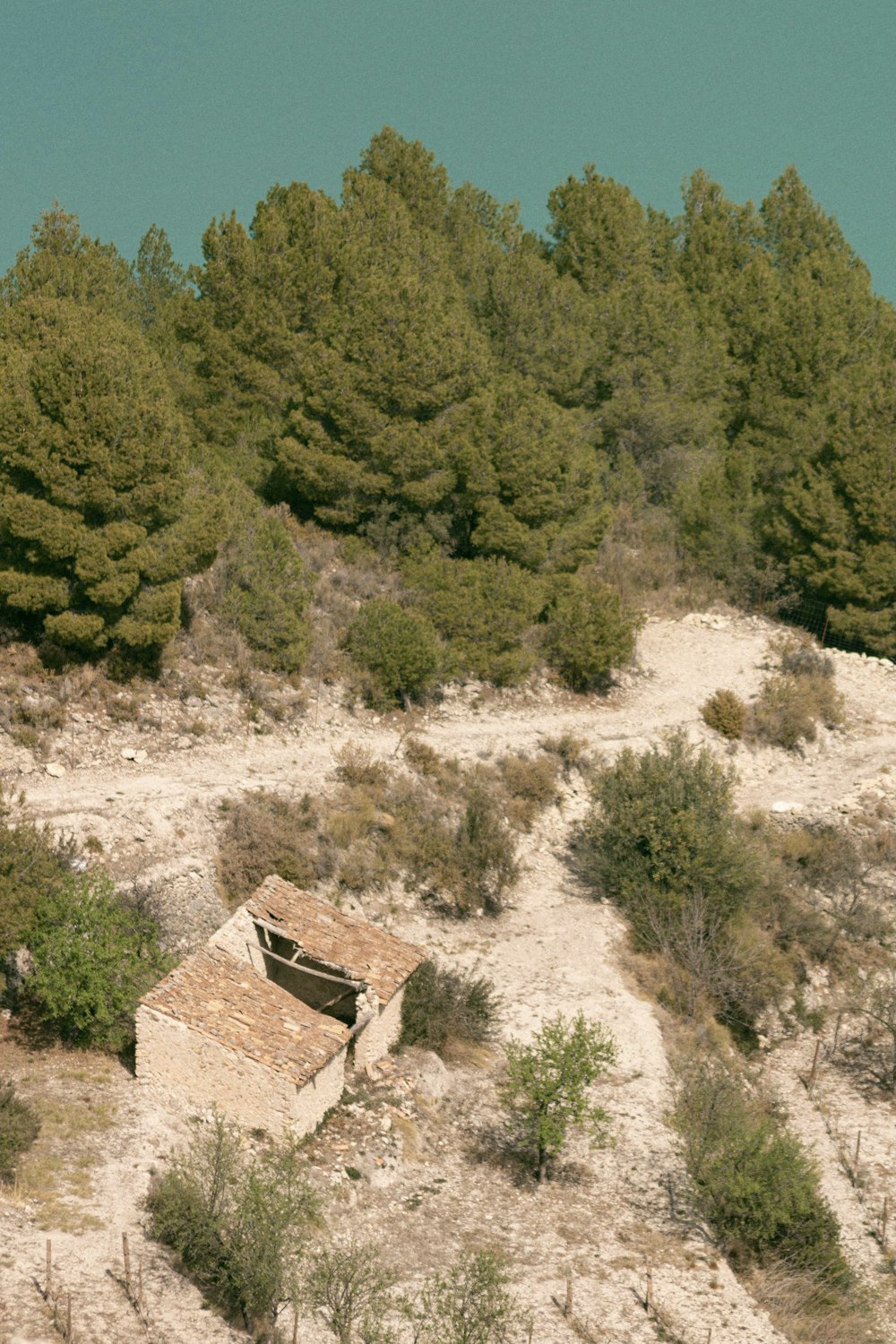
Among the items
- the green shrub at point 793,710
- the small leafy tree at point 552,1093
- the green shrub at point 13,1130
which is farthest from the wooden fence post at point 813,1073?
the green shrub at point 13,1130

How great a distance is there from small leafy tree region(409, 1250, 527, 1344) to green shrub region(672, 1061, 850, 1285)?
416cm

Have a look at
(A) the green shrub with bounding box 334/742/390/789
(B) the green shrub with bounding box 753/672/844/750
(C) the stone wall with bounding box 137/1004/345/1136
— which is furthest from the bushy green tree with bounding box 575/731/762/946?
(C) the stone wall with bounding box 137/1004/345/1136

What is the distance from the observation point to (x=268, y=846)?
28.2m

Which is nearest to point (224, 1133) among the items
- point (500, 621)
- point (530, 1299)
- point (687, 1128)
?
point (530, 1299)

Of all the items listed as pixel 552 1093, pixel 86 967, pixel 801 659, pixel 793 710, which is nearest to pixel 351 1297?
pixel 552 1093

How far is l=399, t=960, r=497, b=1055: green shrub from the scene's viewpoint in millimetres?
24094

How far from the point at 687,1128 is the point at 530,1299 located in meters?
4.52

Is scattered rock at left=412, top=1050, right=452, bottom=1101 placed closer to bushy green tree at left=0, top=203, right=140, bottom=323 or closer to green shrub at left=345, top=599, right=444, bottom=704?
green shrub at left=345, top=599, right=444, bottom=704

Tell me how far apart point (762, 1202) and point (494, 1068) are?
5.91 metres

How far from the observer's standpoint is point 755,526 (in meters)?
48.3

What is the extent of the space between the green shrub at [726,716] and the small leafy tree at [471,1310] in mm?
23678

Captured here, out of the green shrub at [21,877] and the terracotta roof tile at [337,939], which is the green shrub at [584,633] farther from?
the green shrub at [21,877]

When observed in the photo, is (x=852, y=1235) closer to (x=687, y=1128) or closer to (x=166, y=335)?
(x=687, y=1128)

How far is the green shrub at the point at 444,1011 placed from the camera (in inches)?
949
